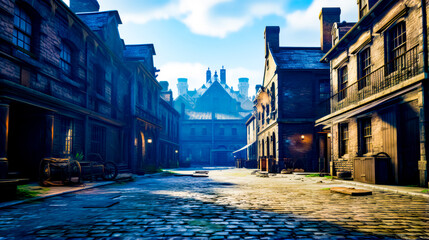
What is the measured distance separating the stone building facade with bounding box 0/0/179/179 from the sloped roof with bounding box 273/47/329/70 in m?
11.4

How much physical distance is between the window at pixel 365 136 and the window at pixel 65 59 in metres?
12.2

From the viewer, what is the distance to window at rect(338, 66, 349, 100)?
15391 millimetres

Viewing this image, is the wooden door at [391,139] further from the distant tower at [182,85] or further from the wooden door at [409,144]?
the distant tower at [182,85]

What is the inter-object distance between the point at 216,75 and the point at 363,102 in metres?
55.5

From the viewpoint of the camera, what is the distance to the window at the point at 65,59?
12281 millimetres

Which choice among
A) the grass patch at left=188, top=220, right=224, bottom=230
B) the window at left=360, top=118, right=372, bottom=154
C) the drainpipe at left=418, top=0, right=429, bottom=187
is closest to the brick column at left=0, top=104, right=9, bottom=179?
the grass patch at left=188, top=220, right=224, bottom=230

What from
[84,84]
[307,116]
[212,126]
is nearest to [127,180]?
[84,84]

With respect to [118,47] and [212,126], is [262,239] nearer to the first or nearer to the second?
[118,47]

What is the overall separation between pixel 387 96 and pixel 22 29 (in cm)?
1198

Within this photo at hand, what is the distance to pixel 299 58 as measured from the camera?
75.2 ft

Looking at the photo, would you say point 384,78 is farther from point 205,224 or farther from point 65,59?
point 65,59

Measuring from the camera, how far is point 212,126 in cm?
5153

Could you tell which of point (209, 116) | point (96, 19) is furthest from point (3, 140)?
point (209, 116)

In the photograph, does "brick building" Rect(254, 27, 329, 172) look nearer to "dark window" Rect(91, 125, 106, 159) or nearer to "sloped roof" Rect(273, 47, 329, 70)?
"sloped roof" Rect(273, 47, 329, 70)
